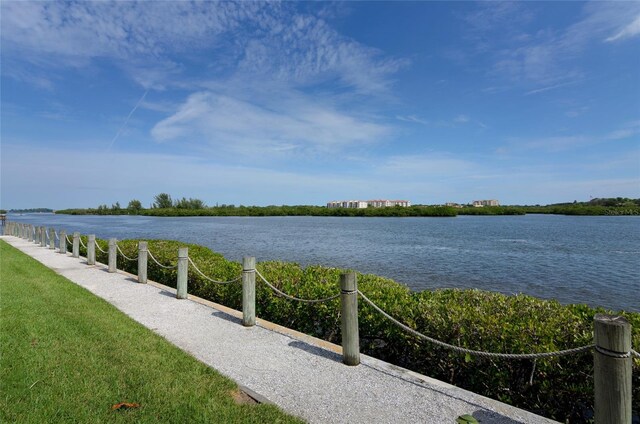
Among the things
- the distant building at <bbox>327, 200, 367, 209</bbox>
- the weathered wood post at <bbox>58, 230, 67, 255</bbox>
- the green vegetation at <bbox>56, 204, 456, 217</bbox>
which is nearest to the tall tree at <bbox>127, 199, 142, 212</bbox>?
the green vegetation at <bbox>56, 204, 456, 217</bbox>

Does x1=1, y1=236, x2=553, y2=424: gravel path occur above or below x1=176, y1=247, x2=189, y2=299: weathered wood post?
below

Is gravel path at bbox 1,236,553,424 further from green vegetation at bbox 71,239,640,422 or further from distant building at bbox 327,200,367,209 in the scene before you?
distant building at bbox 327,200,367,209

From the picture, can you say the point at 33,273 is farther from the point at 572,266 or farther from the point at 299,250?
the point at 572,266

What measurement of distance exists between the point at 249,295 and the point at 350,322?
8.01ft

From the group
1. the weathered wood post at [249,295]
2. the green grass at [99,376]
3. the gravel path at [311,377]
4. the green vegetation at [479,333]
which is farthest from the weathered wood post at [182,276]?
the weathered wood post at [249,295]

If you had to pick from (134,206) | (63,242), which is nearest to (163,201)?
(134,206)

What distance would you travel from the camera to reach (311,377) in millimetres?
4672

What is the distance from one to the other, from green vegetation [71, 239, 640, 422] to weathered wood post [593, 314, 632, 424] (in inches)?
45.3

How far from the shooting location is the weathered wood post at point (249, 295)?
22.3ft

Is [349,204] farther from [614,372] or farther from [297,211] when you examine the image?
[614,372]

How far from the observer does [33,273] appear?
11305 millimetres

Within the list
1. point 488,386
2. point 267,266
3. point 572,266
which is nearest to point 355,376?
point 488,386

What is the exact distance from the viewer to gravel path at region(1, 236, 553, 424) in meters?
3.82

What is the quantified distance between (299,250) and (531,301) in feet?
68.5
